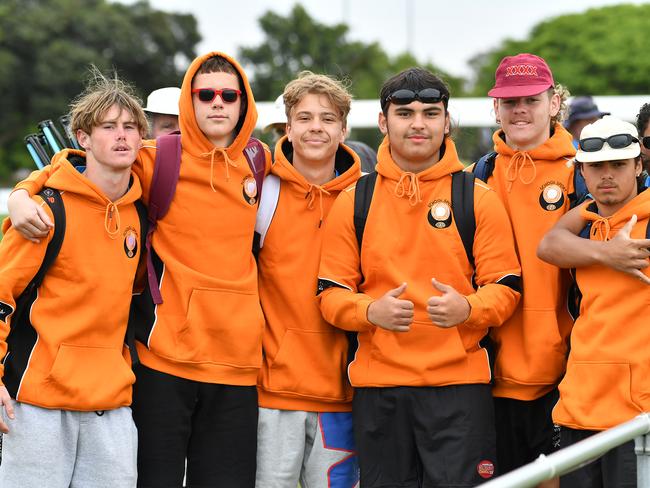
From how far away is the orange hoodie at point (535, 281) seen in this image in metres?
4.76

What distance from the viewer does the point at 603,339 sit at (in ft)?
14.5

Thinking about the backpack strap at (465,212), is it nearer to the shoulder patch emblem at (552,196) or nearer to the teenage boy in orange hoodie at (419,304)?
the teenage boy in orange hoodie at (419,304)

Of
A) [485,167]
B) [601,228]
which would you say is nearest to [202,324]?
[485,167]

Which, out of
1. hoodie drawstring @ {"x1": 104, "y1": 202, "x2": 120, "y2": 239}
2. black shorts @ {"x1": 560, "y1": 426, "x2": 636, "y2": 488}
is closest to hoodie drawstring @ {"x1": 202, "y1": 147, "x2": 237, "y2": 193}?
hoodie drawstring @ {"x1": 104, "y1": 202, "x2": 120, "y2": 239}

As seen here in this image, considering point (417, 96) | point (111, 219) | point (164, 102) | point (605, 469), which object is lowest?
point (605, 469)

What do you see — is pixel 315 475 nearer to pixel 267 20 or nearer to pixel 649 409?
pixel 649 409

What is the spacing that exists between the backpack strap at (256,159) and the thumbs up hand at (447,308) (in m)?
1.11

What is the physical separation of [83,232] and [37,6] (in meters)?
59.9

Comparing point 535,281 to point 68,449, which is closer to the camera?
point 68,449

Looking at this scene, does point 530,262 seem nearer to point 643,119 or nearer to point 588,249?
point 588,249

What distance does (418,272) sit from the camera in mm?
4758

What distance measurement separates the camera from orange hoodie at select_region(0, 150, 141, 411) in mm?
4484

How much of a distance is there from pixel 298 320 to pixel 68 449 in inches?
49.7

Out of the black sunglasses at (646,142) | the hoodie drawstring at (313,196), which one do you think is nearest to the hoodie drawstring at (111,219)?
the hoodie drawstring at (313,196)
